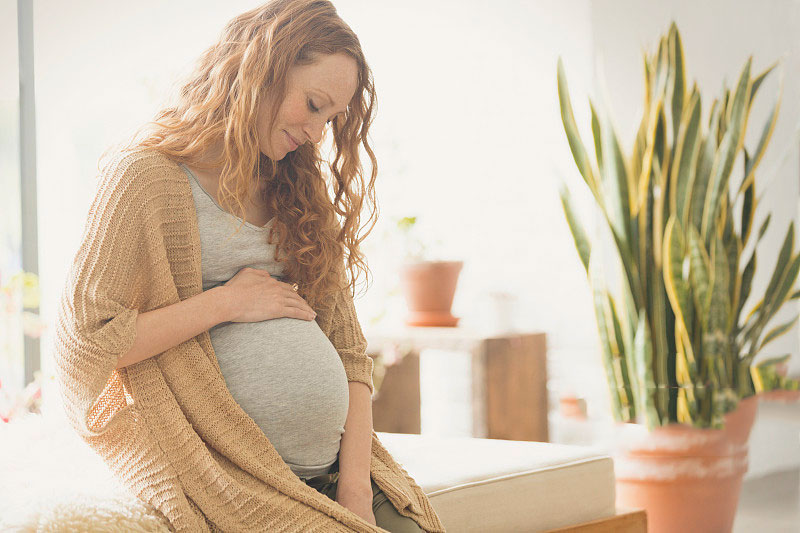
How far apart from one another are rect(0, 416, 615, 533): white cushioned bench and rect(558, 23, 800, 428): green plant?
636 mm

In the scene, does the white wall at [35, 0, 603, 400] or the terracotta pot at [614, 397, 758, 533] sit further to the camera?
the white wall at [35, 0, 603, 400]

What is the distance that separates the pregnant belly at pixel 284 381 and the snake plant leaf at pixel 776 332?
4.72 feet

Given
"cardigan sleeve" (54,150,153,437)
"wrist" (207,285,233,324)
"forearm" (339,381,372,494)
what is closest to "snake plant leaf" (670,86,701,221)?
"forearm" (339,381,372,494)

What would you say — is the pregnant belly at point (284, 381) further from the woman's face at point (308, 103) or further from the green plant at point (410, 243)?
the green plant at point (410, 243)

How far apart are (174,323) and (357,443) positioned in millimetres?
387

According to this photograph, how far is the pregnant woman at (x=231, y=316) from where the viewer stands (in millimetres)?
1139

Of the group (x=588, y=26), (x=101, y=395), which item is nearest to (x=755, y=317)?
(x=588, y=26)

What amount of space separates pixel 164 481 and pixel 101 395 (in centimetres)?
17

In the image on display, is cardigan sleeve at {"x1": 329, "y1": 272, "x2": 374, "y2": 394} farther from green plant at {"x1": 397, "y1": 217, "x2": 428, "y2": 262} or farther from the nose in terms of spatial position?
green plant at {"x1": 397, "y1": 217, "x2": 428, "y2": 262}

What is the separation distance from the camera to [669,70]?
7.54ft

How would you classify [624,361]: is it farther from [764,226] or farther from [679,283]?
[764,226]

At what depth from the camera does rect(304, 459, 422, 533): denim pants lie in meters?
1.31

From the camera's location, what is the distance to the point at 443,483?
152cm

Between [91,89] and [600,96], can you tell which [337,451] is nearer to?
[600,96]
